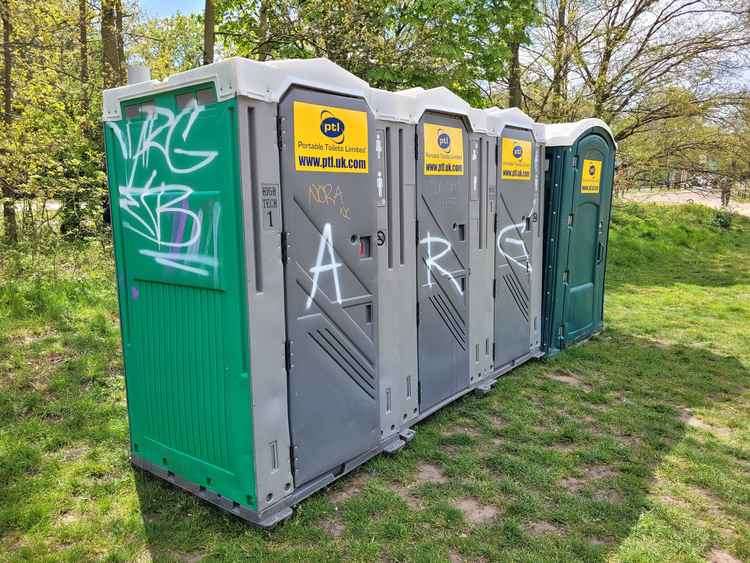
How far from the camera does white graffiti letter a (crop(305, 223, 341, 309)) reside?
9.61 feet

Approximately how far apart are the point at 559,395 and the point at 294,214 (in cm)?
301

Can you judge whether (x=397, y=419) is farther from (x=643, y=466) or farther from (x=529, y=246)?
(x=529, y=246)

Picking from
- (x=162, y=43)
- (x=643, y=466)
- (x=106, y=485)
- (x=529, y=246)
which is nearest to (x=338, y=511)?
(x=106, y=485)

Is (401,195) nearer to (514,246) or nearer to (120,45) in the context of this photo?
(514,246)

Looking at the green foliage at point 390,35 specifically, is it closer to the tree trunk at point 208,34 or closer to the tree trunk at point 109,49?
the tree trunk at point 208,34

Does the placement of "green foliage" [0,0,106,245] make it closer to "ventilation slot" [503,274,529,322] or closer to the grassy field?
the grassy field

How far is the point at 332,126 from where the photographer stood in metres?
2.93

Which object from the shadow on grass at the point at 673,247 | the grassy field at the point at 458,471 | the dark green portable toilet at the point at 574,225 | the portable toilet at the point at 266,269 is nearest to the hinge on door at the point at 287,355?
the portable toilet at the point at 266,269

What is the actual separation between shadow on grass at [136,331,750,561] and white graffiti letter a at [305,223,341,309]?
3.74 feet

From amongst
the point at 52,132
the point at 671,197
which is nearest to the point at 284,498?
the point at 52,132

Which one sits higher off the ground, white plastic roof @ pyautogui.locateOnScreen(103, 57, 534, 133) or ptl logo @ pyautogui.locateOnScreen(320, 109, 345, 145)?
white plastic roof @ pyautogui.locateOnScreen(103, 57, 534, 133)

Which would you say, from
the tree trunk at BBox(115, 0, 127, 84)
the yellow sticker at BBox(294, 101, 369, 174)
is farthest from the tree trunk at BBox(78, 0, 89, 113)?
the yellow sticker at BBox(294, 101, 369, 174)

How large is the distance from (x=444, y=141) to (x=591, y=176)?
8.45 feet

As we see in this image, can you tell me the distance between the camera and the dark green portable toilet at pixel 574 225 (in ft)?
17.7
